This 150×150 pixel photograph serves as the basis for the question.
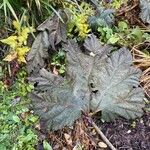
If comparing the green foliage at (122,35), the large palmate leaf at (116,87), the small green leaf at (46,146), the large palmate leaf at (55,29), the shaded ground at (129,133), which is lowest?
the shaded ground at (129,133)

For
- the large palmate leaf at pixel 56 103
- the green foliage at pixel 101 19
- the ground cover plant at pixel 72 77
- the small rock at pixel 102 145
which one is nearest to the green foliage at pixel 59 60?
the ground cover plant at pixel 72 77

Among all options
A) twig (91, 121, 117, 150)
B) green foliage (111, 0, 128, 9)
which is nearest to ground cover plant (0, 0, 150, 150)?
twig (91, 121, 117, 150)

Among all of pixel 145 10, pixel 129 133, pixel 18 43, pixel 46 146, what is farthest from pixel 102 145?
pixel 145 10

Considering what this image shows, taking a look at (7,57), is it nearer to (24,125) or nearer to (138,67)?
(24,125)

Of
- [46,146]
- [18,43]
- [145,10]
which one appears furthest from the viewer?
[145,10]

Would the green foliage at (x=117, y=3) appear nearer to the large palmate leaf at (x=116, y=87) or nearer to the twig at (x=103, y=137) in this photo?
the large palmate leaf at (x=116, y=87)

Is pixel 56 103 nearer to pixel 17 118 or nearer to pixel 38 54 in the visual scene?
pixel 17 118

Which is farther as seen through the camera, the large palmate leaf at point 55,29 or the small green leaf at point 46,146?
the large palmate leaf at point 55,29

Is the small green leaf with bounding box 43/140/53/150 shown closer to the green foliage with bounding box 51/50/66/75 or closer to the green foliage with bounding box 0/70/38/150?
the green foliage with bounding box 0/70/38/150
